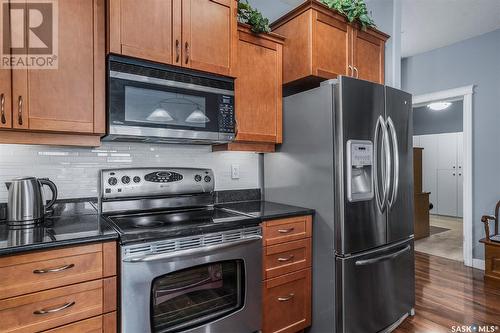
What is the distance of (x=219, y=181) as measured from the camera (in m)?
2.30

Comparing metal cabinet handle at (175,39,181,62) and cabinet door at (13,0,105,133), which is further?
metal cabinet handle at (175,39,181,62)

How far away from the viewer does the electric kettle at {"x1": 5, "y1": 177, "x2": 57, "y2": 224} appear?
1.43 metres

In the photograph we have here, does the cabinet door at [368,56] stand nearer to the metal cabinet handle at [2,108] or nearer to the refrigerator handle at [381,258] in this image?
the refrigerator handle at [381,258]

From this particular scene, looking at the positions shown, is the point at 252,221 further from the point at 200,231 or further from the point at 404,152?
the point at 404,152

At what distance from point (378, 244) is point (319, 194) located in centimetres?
54

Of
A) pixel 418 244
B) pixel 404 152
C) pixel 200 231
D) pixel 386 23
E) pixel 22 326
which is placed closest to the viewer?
pixel 22 326

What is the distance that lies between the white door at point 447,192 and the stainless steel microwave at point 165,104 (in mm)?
6476

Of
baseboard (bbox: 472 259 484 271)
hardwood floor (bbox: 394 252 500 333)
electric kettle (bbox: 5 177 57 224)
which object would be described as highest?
electric kettle (bbox: 5 177 57 224)

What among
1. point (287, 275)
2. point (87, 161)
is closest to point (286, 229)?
point (287, 275)

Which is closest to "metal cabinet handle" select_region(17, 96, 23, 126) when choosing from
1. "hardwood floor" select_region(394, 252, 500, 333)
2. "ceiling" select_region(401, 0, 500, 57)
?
"hardwood floor" select_region(394, 252, 500, 333)

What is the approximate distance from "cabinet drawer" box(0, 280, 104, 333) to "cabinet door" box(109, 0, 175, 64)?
1.17 m

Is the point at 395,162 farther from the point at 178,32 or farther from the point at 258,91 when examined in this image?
the point at 178,32

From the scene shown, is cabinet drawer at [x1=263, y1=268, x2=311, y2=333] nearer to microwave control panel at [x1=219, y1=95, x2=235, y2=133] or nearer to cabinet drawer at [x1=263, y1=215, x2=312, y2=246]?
cabinet drawer at [x1=263, y1=215, x2=312, y2=246]

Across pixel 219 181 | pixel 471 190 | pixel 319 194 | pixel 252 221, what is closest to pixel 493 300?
pixel 471 190
